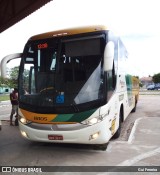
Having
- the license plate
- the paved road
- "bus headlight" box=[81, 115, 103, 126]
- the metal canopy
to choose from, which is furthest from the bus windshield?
the metal canopy

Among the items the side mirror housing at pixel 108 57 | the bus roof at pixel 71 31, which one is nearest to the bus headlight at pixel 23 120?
the bus roof at pixel 71 31

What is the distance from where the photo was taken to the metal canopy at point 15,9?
9758mm

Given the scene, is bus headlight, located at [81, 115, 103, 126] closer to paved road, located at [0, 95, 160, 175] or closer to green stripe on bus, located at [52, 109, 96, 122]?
green stripe on bus, located at [52, 109, 96, 122]

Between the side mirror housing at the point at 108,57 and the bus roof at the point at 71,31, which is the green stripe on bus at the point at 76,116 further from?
the bus roof at the point at 71,31

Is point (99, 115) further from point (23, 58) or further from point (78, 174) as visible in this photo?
point (23, 58)

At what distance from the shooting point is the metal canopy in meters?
9.76

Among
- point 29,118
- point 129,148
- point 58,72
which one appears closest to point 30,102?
point 29,118

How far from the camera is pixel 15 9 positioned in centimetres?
1064

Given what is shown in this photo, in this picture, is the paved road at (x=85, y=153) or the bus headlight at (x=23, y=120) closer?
the paved road at (x=85, y=153)

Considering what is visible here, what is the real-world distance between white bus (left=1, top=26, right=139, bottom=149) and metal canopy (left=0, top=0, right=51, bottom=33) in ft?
8.92

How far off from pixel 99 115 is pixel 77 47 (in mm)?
1806

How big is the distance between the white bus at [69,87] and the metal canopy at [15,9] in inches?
107

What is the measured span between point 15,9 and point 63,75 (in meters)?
5.03

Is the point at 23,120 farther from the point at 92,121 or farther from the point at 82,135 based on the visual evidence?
the point at 92,121
